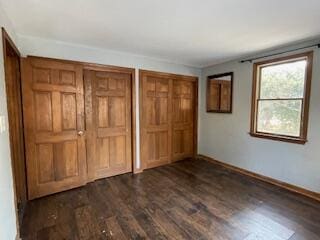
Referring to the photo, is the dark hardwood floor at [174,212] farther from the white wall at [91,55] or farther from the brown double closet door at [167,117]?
the white wall at [91,55]

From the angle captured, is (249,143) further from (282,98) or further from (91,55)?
(91,55)

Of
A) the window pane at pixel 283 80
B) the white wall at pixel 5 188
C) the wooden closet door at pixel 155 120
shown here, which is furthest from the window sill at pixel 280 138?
the white wall at pixel 5 188

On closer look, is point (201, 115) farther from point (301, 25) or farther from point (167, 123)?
point (301, 25)

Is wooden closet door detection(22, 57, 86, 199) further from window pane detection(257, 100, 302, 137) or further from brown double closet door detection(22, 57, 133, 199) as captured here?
window pane detection(257, 100, 302, 137)

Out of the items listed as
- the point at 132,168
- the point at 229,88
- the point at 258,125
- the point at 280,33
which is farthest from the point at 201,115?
the point at 280,33

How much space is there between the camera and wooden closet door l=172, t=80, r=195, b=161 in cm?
411

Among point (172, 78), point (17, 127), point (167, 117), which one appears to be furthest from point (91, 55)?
point (167, 117)

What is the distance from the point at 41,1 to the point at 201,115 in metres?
3.69

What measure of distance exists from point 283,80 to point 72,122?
347cm

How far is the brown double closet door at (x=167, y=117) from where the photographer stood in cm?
366

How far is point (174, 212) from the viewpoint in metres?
2.28

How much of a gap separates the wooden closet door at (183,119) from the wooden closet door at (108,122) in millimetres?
1138

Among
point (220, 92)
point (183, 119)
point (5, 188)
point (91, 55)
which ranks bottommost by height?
point (5, 188)

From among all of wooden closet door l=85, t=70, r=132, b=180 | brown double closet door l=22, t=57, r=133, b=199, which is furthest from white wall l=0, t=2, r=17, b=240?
wooden closet door l=85, t=70, r=132, b=180
